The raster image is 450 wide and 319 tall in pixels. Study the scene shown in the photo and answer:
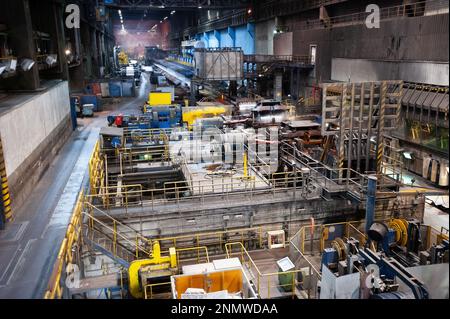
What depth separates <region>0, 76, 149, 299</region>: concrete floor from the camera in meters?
9.08

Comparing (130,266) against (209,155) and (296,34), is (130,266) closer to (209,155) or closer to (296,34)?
(209,155)

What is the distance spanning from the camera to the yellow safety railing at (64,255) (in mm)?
7223

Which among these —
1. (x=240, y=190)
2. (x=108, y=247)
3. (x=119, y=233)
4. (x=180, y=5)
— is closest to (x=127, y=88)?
(x=180, y=5)

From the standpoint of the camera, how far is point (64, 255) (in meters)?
8.59

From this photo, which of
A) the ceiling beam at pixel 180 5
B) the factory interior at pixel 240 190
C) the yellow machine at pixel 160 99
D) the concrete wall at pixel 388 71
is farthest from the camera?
the ceiling beam at pixel 180 5

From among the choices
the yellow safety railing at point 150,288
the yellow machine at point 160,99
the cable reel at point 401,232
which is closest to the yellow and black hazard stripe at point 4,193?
the yellow safety railing at point 150,288

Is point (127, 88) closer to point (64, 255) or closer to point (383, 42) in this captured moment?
point (383, 42)

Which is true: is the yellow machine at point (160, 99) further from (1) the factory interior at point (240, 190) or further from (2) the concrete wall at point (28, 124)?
(2) the concrete wall at point (28, 124)

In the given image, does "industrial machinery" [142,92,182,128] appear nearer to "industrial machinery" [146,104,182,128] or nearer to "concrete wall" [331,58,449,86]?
"industrial machinery" [146,104,182,128]

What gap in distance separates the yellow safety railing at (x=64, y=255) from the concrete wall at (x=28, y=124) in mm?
3192

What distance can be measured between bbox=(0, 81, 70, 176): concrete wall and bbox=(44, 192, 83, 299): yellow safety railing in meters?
3.19

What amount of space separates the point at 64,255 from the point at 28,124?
8.64 m

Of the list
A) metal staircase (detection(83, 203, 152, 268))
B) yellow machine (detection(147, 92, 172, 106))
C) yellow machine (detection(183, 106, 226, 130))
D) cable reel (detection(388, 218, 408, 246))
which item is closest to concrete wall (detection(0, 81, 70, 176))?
metal staircase (detection(83, 203, 152, 268))
